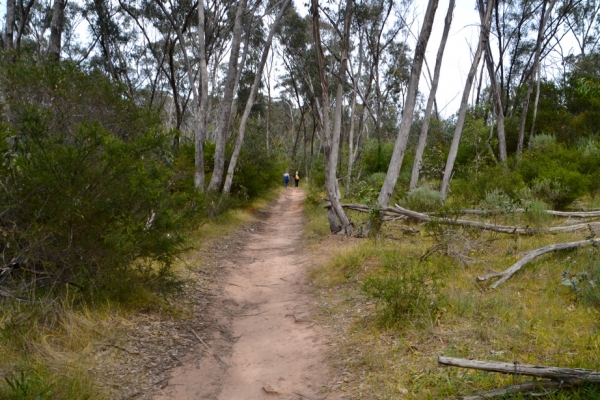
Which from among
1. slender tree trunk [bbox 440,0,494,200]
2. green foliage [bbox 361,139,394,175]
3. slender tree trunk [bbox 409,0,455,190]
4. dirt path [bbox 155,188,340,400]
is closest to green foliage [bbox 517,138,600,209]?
slender tree trunk [bbox 440,0,494,200]

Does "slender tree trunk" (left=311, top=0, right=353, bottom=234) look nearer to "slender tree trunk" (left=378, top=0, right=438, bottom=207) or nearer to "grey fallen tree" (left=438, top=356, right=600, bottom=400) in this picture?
"slender tree trunk" (left=378, top=0, right=438, bottom=207)

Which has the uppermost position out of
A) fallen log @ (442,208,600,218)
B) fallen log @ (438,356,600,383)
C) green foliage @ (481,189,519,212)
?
green foliage @ (481,189,519,212)

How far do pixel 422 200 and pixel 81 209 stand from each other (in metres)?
8.35

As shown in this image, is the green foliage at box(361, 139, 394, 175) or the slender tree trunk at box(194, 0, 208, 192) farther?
the green foliage at box(361, 139, 394, 175)

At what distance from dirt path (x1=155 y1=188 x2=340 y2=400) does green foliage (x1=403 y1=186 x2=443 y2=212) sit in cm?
366

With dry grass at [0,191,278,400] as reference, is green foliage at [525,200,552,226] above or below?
above

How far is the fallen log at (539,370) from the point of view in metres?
2.79

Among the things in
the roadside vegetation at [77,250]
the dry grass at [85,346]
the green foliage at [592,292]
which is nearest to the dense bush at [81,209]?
the roadside vegetation at [77,250]

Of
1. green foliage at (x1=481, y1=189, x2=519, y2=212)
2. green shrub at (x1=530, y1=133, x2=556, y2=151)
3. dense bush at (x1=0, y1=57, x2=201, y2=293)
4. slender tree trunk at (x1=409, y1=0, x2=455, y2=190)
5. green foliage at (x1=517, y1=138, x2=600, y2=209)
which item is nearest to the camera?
dense bush at (x1=0, y1=57, x2=201, y2=293)

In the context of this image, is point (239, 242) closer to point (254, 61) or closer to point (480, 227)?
point (480, 227)

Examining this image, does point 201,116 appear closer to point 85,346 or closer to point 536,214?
point 536,214

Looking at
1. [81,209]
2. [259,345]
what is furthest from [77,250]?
[259,345]

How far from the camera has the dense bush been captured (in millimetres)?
4316

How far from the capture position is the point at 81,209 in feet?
15.0
